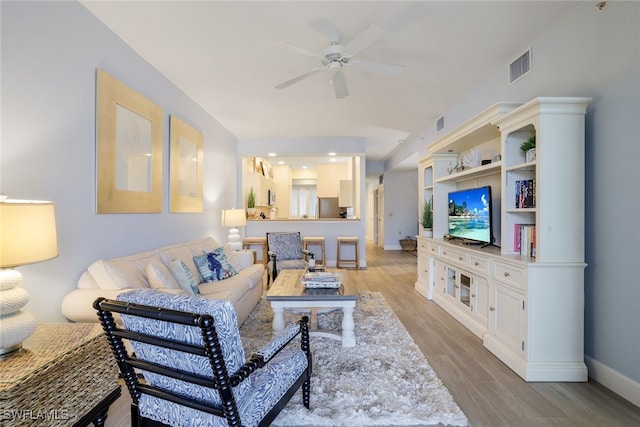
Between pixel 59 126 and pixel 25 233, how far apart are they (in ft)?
3.70

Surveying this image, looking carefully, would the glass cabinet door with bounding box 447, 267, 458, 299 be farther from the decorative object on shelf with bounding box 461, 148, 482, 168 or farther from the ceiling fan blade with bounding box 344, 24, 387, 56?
the ceiling fan blade with bounding box 344, 24, 387, 56

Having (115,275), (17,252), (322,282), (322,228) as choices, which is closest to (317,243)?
(322,228)

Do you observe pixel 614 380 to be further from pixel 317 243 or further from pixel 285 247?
pixel 317 243

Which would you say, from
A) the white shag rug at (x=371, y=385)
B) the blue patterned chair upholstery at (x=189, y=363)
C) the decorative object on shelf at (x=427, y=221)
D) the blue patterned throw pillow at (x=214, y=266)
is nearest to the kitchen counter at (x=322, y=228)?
the decorative object on shelf at (x=427, y=221)

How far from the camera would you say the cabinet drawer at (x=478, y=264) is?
9.33 ft

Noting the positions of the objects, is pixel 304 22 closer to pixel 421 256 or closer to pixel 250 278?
pixel 250 278

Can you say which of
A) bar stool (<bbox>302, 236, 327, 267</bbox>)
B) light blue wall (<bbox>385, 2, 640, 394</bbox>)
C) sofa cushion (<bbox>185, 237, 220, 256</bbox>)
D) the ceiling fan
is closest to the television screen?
light blue wall (<bbox>385, 2, 640, 394</bbox>)

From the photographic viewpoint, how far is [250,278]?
11.4ft

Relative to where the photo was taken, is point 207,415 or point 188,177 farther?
point 188,177

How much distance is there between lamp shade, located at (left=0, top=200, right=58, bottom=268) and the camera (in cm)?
130

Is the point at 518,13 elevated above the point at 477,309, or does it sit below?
above

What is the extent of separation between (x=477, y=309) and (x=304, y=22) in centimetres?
314

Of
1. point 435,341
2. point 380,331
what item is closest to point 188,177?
point 380,331

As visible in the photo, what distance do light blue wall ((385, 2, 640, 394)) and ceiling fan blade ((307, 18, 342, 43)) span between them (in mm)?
1839
